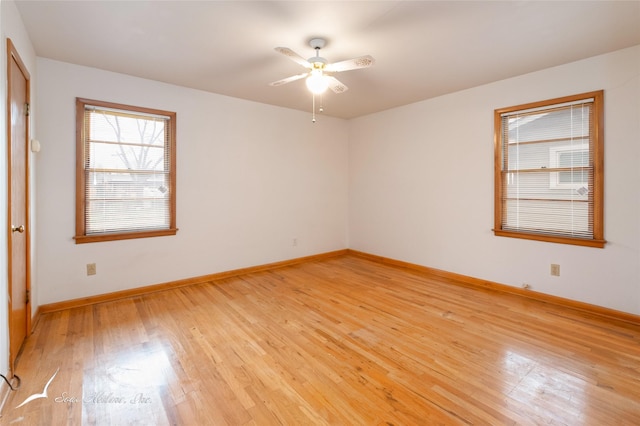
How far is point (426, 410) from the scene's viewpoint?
1.76m

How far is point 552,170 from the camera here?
3.43m

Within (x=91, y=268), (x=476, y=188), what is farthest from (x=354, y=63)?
(x=91, y=268)

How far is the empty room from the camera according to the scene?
77.9 inches

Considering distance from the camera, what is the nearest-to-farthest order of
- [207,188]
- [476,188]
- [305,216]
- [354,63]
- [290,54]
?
[290,54] < [354,63] < [476,188] < [207,188] < [305,216]

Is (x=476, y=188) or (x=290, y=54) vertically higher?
(x=290, y=54)

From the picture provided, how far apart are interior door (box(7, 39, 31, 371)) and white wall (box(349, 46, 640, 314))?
4.39 m

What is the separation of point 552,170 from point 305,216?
3.42 meters

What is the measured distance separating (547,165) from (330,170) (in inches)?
126

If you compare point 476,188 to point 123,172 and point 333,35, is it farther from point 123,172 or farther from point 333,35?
point 123,172

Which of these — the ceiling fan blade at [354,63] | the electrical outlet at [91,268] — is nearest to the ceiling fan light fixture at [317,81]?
the ceiling fan blade at [354,63]

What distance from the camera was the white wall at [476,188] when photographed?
297 centimetres

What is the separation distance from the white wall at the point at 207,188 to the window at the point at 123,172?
0.30 feet

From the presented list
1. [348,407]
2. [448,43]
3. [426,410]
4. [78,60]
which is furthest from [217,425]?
[78,60]

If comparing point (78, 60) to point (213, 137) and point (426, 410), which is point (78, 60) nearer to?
point (213, 137)
